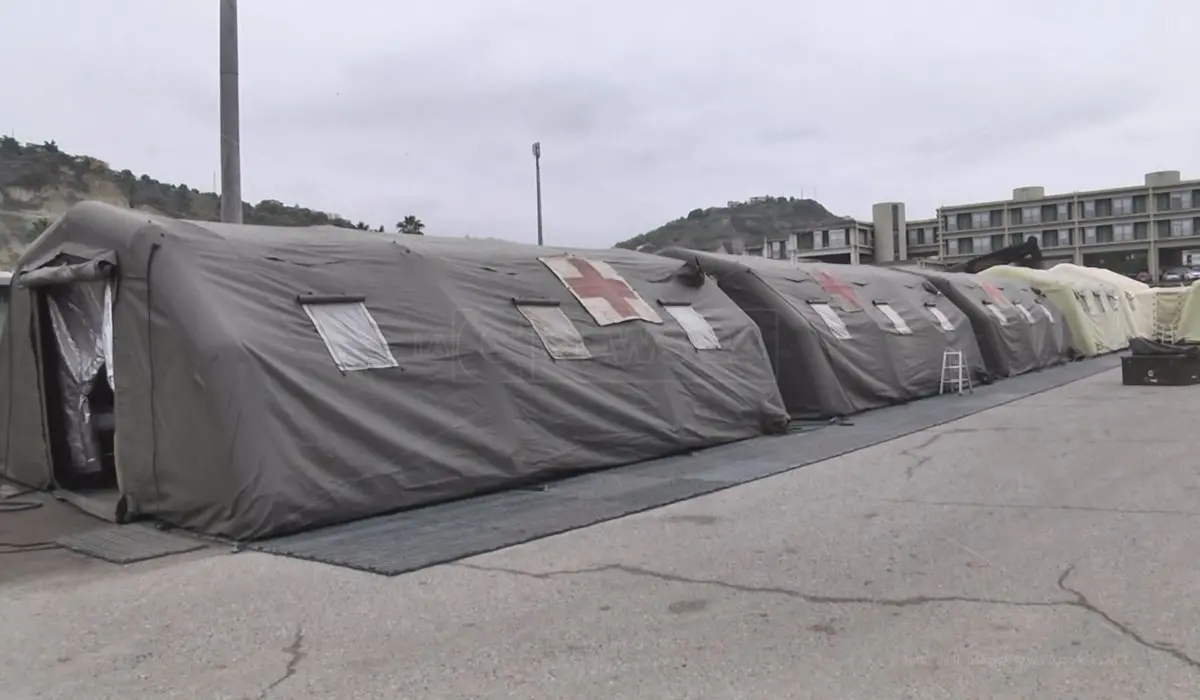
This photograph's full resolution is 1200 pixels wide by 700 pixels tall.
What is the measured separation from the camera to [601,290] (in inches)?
426

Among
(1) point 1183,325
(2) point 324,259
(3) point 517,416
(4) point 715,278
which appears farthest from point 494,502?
(1) point 1183,325

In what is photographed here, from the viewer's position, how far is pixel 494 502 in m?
7.95

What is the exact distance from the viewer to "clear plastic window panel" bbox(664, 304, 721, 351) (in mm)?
11438

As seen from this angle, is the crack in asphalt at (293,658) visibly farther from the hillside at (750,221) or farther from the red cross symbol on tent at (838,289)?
the hillside at (750,221)

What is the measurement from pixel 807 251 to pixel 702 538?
78809 millimetres

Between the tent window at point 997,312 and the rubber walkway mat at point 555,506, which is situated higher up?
the tent window at point 997,312

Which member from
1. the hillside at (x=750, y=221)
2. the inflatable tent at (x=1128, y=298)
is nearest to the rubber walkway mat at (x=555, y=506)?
the inflatable tent at (x=1128, y=298)

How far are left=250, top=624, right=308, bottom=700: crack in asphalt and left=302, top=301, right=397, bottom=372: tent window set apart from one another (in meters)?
3.28

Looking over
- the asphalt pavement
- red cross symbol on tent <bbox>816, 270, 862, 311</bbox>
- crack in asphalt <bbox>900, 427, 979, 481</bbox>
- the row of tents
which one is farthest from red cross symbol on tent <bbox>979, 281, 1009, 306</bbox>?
the asphalt pavement

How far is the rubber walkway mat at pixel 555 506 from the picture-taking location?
634cm

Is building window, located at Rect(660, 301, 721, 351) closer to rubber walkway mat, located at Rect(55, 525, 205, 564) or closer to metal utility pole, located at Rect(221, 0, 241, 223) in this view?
metal utility pole, located at Rect(221, 0, 241, 223)

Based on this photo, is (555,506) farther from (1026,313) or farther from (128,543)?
(1026,313)

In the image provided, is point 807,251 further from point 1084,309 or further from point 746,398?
point 746,398

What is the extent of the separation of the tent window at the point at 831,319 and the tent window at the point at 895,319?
1870mm
